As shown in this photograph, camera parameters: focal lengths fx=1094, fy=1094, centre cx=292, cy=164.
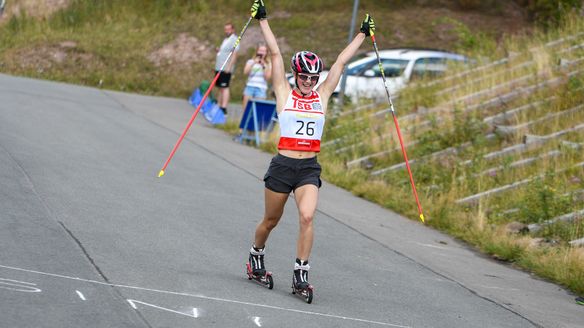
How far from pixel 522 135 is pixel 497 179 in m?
1.79

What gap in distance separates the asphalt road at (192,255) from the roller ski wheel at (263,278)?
93mm

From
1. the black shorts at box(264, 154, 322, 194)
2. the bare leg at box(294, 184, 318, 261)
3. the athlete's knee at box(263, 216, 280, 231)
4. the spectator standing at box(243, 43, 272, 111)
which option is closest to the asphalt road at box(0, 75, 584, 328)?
the bare leg at box(294, 184, 318, 261)

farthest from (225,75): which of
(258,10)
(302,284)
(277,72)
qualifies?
(302,284)

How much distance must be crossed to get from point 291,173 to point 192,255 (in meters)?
1.57

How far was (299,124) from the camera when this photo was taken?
9.25 m

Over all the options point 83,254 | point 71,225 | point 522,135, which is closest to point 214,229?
point 71,225

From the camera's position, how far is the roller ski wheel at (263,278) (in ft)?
30.4

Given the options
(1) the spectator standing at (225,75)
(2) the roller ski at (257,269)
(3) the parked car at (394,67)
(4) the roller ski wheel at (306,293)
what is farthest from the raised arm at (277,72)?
(3) the parked car at (394,67)

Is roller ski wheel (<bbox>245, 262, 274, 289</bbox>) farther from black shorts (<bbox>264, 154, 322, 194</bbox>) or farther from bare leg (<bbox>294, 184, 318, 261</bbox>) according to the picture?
black shorts (<bbox>264, 154, 322, 194</bbox>)

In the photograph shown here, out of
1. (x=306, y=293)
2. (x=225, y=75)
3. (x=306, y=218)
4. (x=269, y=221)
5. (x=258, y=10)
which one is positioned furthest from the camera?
(x=225, y=75)

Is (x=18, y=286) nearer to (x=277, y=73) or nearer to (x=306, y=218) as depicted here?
(x=306, y=218)

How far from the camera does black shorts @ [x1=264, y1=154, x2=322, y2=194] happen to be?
923 centimetres

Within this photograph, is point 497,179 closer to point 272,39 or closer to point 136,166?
point 136,166

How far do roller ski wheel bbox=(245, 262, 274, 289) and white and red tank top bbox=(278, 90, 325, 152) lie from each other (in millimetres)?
1096
